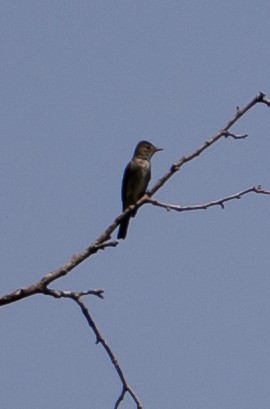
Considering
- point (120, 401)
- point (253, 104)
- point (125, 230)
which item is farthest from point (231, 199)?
point (125, 230)

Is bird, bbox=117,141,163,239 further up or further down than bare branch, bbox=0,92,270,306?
further up

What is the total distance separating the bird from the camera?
12555mm

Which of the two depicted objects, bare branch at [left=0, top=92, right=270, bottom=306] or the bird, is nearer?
bare branch at [left=0, top=92, right=270, bottom=306]

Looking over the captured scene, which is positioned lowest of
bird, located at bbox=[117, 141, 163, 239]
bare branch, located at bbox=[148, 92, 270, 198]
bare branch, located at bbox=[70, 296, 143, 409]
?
bare branch, located at bbox=[70, 296, 143, 409]

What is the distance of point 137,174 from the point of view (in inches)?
498

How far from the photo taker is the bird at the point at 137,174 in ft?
41.2

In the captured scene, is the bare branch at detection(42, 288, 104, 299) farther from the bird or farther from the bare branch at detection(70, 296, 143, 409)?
the bird

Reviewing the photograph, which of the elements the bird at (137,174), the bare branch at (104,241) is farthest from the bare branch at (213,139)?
the bird at (137,174)

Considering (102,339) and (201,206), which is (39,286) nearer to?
(102,339)

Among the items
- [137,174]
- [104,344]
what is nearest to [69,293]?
[104,344]

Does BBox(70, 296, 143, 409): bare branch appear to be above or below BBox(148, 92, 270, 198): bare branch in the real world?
below

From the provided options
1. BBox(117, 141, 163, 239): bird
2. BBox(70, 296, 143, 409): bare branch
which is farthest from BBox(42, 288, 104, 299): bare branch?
BBox(117, 141, 163, 239): bird

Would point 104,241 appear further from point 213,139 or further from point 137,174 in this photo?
point 137,174

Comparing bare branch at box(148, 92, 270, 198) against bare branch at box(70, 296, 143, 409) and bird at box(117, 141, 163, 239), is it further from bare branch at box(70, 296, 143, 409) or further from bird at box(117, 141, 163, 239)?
bird at box(117, 141, 163, 239)
